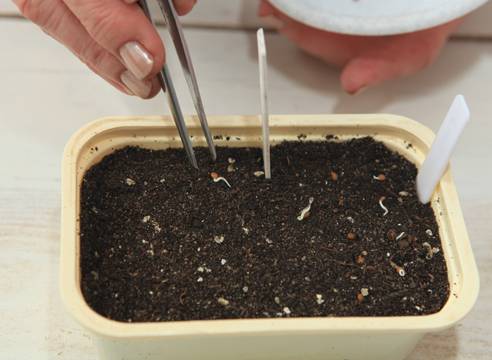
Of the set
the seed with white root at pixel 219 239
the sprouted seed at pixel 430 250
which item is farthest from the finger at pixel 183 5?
the sprouted seed at pixel 430 250

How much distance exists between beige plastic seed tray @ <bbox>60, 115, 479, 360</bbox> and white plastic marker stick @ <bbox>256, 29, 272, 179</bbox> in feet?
0.16

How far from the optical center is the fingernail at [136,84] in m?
0.63

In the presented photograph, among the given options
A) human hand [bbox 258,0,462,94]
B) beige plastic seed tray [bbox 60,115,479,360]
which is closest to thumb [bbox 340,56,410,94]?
human hand [bbox 258,0,462,94]

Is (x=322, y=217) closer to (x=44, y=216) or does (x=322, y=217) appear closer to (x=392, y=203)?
(x=392, y=203)

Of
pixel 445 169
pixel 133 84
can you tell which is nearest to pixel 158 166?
pixel 133 84

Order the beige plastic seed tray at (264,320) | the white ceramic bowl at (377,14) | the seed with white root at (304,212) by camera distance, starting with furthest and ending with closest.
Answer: the white ceramic bowl at (377,14) → the seed with white root at (304,212) → the beige plastic seed tray at (264,320)

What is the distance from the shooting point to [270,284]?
593 mm

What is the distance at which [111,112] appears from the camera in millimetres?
875

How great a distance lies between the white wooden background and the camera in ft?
2.29

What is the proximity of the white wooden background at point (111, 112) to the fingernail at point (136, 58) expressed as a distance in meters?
0.28

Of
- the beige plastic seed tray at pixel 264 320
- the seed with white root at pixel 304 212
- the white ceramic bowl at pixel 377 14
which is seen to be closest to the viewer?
the beige plastic seed tray at pixel 264 320

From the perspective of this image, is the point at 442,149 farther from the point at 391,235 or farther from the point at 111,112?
the point at 111,112

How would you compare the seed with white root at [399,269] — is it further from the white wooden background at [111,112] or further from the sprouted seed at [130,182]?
the sprouted seed at [130,182]

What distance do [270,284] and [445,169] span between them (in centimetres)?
21
